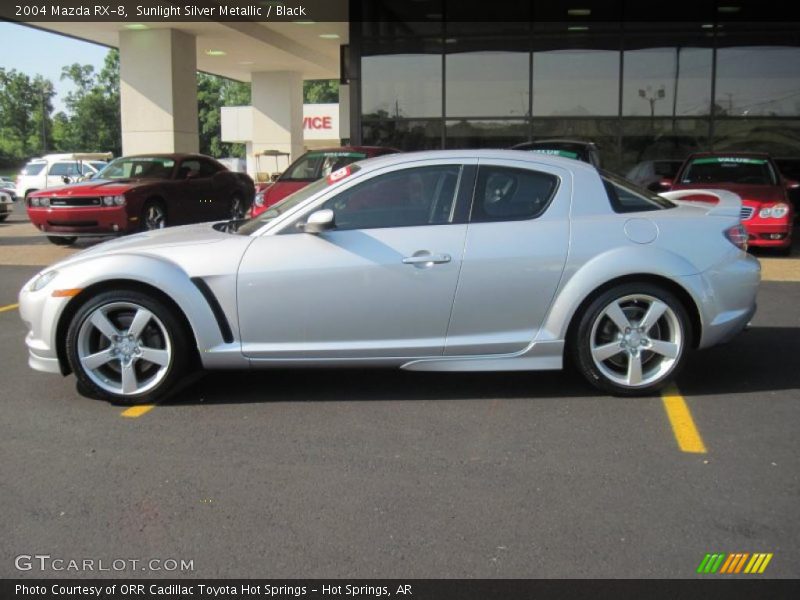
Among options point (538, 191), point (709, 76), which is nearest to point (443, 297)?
point (538, 191)

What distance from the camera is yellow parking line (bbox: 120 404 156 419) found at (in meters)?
4.80

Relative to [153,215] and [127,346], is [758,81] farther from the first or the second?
[127,346]

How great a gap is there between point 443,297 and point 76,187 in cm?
925

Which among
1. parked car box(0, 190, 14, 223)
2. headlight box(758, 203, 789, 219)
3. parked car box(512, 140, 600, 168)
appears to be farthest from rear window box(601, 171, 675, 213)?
parked car box(0, 190, 14, 223)

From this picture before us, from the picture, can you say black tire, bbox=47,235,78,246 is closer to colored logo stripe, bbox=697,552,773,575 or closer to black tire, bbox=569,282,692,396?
black tire, bbox=569,282,692,396

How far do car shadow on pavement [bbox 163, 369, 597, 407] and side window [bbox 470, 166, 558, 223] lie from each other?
115 centimetres

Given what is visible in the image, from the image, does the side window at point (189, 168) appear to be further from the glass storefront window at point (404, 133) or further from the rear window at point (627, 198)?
the rear window at point (627, 198)

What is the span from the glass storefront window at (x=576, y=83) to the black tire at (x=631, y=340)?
43.0 ft

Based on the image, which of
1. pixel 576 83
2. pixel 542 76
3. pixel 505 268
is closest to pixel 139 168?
pixel 542 76

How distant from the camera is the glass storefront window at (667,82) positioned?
16.9 m

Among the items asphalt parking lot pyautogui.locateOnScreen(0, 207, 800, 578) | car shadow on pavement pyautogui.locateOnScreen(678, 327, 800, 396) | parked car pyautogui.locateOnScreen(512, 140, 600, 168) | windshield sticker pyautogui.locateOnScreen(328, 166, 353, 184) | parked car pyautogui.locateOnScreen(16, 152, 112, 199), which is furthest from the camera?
parked car pyautogui.locateOnScreen(16, 152, 112, 199)

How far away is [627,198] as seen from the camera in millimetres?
5164

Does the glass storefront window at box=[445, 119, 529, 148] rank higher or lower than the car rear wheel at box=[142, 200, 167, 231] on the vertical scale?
higher
